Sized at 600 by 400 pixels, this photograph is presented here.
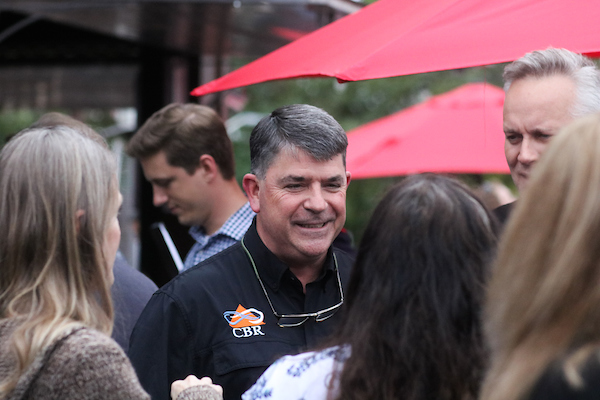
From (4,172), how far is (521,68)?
1921 millimetres

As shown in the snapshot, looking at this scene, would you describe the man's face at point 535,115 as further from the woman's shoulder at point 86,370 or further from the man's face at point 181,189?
the man's face at point 181,189

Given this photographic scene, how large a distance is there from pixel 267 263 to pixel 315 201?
294 millimetres

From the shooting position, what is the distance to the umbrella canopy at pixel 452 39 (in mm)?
2467

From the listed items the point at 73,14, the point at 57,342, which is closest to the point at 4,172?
the point at 57,342

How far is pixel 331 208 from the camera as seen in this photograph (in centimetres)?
279

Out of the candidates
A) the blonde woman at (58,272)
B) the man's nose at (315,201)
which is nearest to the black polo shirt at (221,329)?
the man's nose at (315,201)

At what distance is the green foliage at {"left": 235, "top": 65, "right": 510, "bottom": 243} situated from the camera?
12.4m

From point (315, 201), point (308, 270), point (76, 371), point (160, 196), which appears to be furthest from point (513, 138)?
point (160, 196)

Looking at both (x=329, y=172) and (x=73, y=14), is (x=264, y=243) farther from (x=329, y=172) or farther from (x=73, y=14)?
(x=73, y=14)

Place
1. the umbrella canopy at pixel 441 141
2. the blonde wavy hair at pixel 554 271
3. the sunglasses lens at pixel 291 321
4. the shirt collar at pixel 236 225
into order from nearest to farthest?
the blonde wavy hair at pixel 554 271 < the sunglasses lens at pixel 291 321 < the shirt collar at pixel 236 225 < the umbrella canopy at pixel 441 141

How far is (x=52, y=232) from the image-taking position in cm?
189

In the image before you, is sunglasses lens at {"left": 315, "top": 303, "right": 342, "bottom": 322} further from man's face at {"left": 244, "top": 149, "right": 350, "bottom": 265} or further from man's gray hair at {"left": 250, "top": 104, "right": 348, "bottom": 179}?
man's gray hair at {"left": 250, "top": 104, "right": 348, "bottom": 179}

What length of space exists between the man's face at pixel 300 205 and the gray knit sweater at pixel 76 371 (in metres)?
1.04

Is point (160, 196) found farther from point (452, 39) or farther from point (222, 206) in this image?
point (452, 39)
